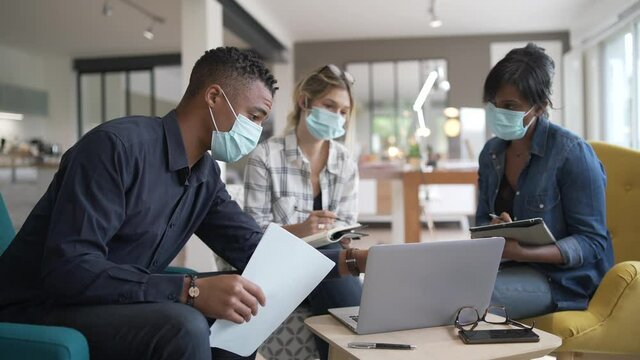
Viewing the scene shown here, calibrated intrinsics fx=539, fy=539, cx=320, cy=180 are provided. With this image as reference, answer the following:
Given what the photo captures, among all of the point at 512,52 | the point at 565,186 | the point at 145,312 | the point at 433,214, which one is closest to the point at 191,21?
the point at 512,52

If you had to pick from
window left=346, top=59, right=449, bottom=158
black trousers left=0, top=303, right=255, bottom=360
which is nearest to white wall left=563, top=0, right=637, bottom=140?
window left=346, top=59, right=449, bottom=158

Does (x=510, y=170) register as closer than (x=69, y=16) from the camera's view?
Yes

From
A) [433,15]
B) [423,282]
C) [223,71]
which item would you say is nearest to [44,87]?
[433,15]

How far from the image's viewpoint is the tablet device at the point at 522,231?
4.75ft

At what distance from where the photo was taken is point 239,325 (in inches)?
44.4

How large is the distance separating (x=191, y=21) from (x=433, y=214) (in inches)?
180

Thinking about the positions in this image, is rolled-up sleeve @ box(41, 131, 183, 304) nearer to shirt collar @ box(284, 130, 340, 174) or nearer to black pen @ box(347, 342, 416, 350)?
black pen @ box(347, 342, 416, 350)

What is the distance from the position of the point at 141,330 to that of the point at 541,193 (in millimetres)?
1304

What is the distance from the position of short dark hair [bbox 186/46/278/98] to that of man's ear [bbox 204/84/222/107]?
0.6 inches

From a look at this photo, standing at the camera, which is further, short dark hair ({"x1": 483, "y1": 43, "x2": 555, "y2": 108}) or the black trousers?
short dark hair ({"x1": 483, "y1": 43, "x2": 555, "y2": 108})

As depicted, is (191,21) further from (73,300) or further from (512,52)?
(73,300)

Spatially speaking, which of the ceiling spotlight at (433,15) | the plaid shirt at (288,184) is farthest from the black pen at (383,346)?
the ceiling spotlight at (433,15)

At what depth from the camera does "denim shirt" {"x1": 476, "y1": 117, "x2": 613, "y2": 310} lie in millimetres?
1646

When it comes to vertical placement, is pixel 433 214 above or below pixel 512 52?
below
